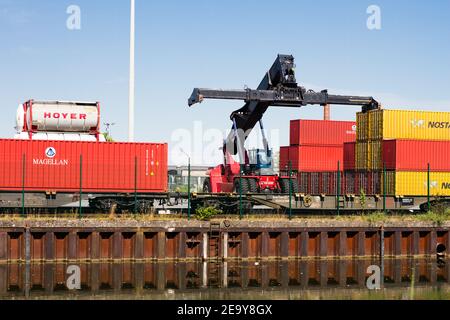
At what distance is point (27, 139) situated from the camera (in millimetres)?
38531

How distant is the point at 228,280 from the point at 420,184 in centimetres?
1716

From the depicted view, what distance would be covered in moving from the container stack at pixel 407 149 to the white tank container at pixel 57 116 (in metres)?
15.9

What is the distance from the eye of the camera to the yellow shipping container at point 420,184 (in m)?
39.8

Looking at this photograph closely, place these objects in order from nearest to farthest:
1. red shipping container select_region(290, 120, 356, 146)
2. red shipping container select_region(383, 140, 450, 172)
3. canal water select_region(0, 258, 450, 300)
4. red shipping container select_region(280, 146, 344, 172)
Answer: canal water select_region(0, 258, 450, 300), red shipping container select_region(383, 140, 450, 172), red shipping container select_region(280, 146, 344, 172), red shipping container select_region(290, 120, 356, 146)

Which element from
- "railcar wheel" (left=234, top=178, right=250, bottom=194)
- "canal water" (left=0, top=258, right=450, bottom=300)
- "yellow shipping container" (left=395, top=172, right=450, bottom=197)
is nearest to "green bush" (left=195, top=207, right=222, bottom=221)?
"canal water" (left=0, top=258, right=450, bottom=300)

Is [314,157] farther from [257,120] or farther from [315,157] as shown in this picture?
[257,120]

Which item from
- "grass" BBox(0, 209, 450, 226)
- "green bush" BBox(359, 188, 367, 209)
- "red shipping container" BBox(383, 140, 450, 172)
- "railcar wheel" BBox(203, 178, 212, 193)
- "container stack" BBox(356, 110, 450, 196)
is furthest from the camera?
"railcar wheel" BBox(203, 178, 212, 193)

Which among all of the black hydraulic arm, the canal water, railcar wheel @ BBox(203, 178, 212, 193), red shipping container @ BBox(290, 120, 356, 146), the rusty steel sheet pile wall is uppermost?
the black hydraulic arm

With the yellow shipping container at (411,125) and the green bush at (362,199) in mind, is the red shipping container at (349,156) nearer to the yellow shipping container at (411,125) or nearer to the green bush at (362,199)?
the yellow shipping container at (411,125)

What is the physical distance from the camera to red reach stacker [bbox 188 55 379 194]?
130 feet

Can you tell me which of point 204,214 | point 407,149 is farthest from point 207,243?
point 407,149

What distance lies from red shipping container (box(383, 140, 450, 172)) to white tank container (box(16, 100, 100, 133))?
54.0 feet

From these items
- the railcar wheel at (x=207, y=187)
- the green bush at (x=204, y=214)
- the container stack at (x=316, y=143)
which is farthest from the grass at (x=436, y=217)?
the container stack at (x=316, y=143)

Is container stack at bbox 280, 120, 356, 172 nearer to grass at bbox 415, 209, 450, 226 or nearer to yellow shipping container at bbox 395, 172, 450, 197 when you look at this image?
yellow shipping container at bbox 395, 172, 450, 197
